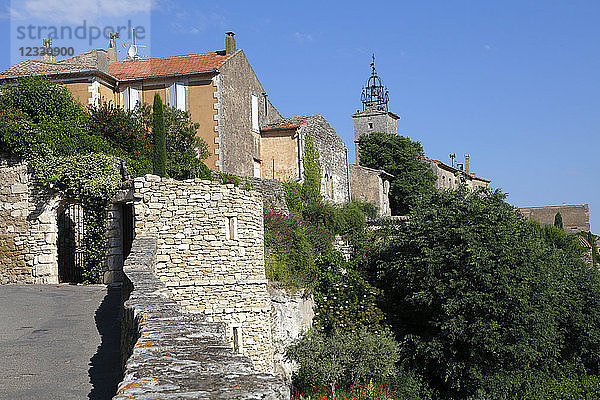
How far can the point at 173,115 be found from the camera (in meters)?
23.4

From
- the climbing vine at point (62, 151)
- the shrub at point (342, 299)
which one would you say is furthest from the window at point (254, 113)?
the climbing vine at point (62, 151)

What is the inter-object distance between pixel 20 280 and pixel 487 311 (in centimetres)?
1402

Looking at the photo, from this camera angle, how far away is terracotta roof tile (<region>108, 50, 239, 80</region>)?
24.6 m

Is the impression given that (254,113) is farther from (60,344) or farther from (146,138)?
(60,344)

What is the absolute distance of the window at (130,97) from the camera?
24703 millimetres

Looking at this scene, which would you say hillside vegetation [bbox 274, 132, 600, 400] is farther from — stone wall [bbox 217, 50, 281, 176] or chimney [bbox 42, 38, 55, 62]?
chimney [bbox 42, 38, 55, 62]

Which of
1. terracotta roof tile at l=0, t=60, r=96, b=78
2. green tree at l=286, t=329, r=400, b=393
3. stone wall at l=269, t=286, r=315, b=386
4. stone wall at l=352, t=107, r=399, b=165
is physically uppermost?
stone wall at l=352, t=107, r=399, b=165

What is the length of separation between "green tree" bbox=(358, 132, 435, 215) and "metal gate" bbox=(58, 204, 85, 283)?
26504 millimetres

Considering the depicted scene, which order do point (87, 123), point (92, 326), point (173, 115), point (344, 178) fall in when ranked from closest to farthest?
point (92, 326) < point (87, 123) < point (173, 115) < point (344, 178)

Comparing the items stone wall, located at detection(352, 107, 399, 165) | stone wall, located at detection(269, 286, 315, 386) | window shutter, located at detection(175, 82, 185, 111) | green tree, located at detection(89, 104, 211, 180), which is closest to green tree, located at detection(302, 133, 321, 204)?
green tree, located at detection(89, 104, 211, 180)

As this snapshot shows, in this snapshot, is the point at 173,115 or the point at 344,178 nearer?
the point at 173,115

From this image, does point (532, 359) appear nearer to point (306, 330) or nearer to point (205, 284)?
point (306, 330)

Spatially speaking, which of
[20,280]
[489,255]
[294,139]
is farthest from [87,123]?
[489,255]

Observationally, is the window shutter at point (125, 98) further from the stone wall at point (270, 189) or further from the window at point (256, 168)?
the window at point (256, 168)
